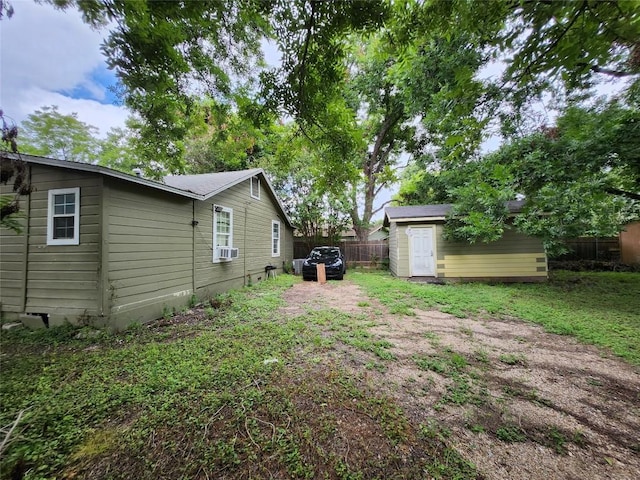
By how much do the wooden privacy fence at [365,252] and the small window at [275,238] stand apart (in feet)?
9.14

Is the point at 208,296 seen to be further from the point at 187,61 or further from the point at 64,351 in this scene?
the point at 187,61

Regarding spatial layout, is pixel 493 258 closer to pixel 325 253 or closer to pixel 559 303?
pixel 559 303

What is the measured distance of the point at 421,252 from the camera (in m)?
9.36

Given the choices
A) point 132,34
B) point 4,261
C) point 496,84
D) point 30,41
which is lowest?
point 4,261

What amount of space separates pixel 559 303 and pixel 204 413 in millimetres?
7555

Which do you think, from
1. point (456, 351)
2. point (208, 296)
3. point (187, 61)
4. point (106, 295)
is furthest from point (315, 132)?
point (208, 296)

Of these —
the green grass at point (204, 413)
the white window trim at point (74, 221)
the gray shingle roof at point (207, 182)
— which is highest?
the gray shingle roof at point (207, 182)

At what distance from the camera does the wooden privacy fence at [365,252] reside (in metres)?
13.2

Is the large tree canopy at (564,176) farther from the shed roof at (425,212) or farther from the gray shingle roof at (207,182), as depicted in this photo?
the gray shingle roof at (207,182)

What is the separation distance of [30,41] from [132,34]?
585 millimetres

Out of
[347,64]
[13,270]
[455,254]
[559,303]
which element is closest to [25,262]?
[13,270]

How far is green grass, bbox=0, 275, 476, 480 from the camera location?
1570 mm

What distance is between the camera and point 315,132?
2826 millimetres

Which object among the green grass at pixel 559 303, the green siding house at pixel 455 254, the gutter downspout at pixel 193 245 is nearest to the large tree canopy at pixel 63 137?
the gutter downspout at pixel 193 245
